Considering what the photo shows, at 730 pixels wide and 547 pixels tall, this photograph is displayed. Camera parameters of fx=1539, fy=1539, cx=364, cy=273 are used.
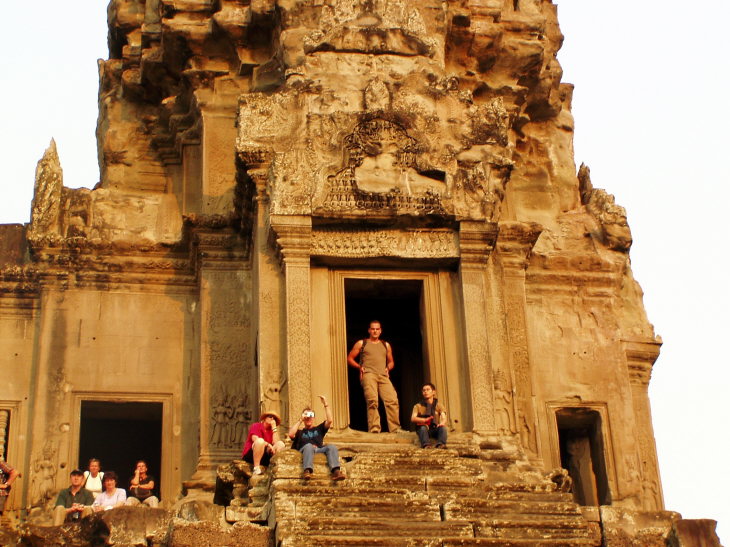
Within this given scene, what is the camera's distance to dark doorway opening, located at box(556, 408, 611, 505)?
25.6 metres

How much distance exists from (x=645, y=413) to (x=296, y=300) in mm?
7662

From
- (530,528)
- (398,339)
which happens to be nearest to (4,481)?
(398,339)

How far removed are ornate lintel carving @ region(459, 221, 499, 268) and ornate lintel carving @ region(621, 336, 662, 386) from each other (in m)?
5.24

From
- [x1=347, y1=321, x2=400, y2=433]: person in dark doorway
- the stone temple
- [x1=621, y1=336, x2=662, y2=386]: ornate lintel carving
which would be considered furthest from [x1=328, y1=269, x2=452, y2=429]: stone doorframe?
[x1=621, y1=336, x2=662, y2=386]: ornate lintel carving

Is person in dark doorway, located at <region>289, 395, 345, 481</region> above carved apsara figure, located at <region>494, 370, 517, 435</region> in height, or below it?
below

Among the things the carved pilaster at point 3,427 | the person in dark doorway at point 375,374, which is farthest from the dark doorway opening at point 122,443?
the person in dark doorway at point 375,374

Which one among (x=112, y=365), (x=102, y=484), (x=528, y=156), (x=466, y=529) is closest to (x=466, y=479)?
(x=466, y=529)

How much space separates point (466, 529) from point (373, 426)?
12.7 feet

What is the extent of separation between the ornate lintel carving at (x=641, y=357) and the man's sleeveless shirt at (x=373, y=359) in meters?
6.13

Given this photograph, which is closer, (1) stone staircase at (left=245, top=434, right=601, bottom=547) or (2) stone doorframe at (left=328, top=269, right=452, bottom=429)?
(1) stone staircase at (left=245, top=434, right=601, bottom=547)

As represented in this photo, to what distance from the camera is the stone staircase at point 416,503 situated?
18.2 meters

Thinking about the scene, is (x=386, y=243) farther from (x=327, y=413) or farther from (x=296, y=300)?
(x=327, y=413)

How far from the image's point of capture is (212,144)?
26.0 m

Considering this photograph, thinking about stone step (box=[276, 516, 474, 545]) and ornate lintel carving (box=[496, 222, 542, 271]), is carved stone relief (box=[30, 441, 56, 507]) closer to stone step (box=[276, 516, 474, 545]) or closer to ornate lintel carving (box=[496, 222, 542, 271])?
stone step (box=[276, 516, 474, 545])
